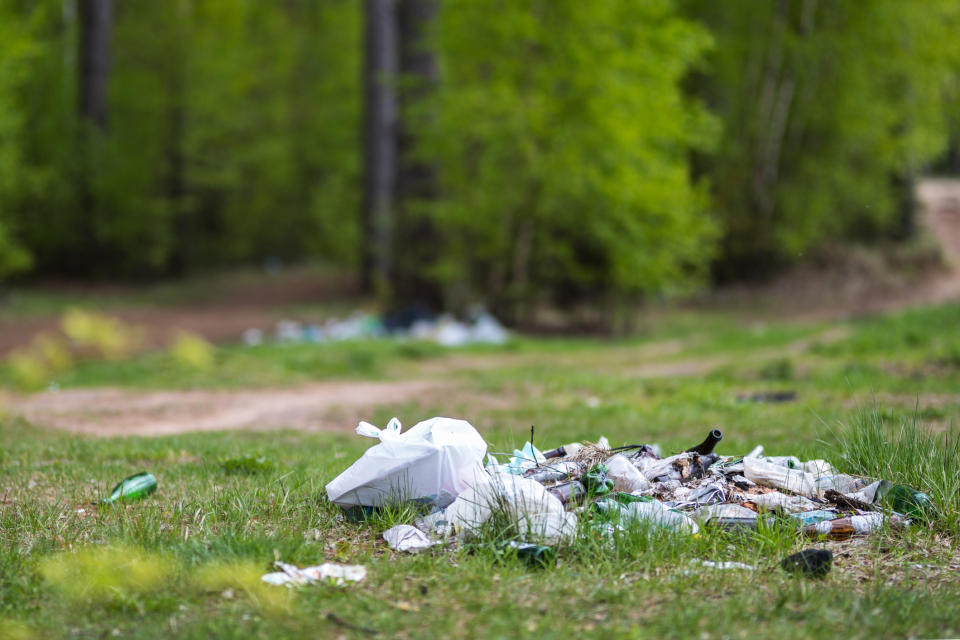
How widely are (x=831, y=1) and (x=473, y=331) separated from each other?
13561 millimetres

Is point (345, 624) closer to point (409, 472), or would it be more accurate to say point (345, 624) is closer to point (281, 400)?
point (409, 472)

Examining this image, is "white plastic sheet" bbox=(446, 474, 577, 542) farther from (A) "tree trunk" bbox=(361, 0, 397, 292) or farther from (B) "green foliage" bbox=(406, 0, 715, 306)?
(A) "tree trunk" bbox=(361, 0, 397, 292)

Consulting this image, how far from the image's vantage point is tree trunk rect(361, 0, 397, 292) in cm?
2345

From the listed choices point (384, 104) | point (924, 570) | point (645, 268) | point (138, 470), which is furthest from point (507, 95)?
point (924, 570)

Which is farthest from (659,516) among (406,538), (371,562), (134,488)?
(134,488)

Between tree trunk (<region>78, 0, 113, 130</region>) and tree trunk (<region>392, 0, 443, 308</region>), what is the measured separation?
1159cm

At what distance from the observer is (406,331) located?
17.2 meters

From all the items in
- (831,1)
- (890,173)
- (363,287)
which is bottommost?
(363,287)

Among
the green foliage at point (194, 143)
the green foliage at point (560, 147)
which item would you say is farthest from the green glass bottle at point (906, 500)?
the green foliage at point (194, 143)

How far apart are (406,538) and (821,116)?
22653 millimetres

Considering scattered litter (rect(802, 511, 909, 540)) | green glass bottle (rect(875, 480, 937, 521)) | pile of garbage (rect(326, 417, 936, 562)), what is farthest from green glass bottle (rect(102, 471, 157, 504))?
green glass bottle (rect(875, 480, 937, 521))

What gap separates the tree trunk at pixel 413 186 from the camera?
18.9 metres

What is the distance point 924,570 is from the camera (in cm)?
404

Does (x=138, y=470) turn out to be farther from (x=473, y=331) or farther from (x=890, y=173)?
(x=890, y=173)
